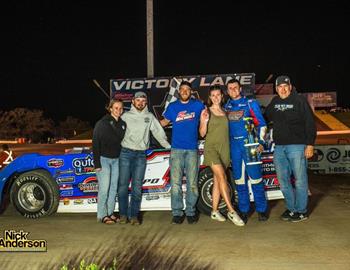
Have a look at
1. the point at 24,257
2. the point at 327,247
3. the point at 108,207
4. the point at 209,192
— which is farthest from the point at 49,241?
the point at 327,247

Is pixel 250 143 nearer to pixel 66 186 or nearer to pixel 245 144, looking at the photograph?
pixel 245 144

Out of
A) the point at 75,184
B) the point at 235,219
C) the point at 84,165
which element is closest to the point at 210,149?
the point at 235,219

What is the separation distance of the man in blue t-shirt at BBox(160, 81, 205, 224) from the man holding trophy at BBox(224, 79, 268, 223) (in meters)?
0.44

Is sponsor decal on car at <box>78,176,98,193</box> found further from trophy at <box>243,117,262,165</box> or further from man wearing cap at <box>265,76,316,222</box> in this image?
man wearing cap at <box>265,76,316,222</box>

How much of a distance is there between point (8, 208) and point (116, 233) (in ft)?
8.77

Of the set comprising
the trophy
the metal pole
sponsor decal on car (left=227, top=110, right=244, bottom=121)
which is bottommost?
the trophy

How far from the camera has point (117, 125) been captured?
5887mm

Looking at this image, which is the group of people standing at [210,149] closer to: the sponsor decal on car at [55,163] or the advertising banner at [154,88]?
the sponsor decal on car at [55,163]

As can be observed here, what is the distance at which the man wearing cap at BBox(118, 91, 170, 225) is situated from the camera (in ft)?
19.3

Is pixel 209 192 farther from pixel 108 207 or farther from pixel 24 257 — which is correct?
pixel 24 257

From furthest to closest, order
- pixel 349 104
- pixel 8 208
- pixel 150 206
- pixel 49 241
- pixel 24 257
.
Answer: pixel 349 104
pixel 8 208
pixel 150 206
pixel 49 241
pixel 24 257

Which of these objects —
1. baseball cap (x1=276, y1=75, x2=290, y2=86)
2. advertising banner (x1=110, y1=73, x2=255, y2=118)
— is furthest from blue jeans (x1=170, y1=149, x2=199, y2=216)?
advertising banner (x1=110, y1=73, x2=255, y2=118)

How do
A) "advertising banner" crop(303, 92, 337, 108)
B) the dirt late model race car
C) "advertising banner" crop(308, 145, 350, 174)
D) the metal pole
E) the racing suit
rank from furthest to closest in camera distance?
"advertising banner" crop(303, 92, 337, 108), "advertising banner" crop(308, 145, 350, 174), the metal pole, the dirt late model race car, the racing suit

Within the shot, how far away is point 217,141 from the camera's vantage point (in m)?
5.72
